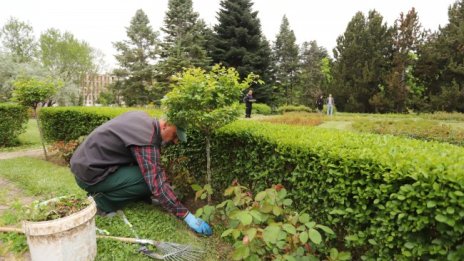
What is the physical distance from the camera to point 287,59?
4047 cm

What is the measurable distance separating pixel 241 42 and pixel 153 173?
26911 mm

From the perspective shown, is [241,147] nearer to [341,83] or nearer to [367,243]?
[367,243]

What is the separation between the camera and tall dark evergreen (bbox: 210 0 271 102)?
2758cm

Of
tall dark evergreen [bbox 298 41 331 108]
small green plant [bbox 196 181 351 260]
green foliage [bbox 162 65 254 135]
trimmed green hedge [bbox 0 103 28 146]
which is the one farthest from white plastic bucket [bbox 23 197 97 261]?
tall dark evergreen [bbox 298 41 331 108]

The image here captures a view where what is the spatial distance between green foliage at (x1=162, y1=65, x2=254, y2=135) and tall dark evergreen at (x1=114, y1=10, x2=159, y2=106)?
26445 millimetres

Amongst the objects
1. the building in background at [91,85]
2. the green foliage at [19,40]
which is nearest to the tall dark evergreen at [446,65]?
the building in background at [91,85]

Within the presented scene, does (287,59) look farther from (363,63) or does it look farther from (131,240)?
(131,240)

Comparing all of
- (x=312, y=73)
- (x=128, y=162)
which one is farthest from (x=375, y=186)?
(x=312, y=73)

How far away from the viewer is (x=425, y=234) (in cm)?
199

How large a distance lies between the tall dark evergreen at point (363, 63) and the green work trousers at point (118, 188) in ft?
83.5

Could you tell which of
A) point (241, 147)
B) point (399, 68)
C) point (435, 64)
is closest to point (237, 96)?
point (241, 147)

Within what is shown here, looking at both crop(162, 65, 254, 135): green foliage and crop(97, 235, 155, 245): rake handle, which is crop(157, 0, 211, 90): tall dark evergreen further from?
crop(97, 235, 155, 245): rake handle

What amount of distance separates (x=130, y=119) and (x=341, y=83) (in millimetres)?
27275

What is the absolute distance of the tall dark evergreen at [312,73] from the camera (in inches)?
1296
